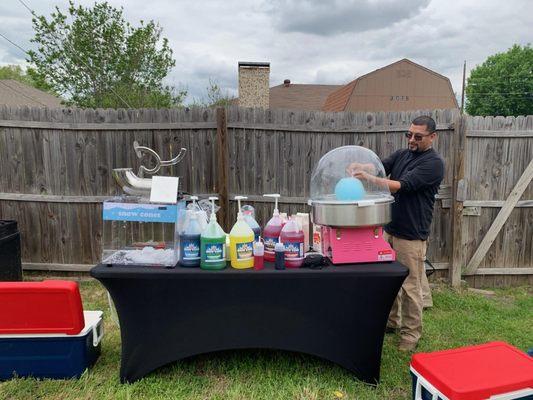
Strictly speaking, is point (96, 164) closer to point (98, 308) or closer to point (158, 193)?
point (98, 308)

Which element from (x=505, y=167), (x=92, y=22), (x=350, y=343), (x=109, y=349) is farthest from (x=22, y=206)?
(x=92, y=22)

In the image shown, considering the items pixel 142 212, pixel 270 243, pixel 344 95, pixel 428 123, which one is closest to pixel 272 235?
pixel 270 243

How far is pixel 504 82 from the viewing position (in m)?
40.2

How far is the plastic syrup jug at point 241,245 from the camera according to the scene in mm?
2393

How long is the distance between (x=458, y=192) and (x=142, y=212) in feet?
12.0

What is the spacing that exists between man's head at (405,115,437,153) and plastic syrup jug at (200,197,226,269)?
1.74m

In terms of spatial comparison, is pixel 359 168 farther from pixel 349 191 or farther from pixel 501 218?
pixel 501 218

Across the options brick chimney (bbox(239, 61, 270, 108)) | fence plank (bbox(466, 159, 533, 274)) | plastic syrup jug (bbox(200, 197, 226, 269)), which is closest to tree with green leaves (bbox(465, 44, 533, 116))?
brick chimney (bbox(239, 61, 270, 108))

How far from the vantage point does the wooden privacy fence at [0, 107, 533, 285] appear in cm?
453

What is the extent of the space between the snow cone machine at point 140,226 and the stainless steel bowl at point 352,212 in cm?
99

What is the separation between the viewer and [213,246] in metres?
2.37

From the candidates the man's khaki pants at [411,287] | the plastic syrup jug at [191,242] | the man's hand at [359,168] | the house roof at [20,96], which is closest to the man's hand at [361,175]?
the man's hand at [359,168]

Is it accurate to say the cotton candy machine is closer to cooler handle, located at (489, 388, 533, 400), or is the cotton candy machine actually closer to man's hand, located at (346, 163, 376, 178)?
man's hand, located at (346, 163, 376, 178)

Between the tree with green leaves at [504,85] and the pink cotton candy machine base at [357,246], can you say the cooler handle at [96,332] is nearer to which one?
the pink cotton candy machine base at [357,246]
